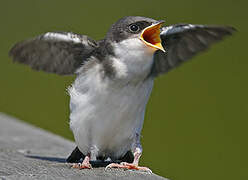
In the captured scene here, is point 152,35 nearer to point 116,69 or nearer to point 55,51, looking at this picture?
point 116,69

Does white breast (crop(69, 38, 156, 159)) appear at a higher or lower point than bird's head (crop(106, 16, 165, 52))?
lower

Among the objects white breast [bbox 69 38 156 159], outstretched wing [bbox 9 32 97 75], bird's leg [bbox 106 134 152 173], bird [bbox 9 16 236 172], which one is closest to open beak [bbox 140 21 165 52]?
bird [bbox 9 16 236 172]

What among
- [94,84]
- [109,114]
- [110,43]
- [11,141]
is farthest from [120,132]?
[11,141]

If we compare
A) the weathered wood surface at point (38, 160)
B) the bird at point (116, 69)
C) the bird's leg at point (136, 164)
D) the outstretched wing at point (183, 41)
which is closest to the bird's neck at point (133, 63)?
the bird at point (116, 69)

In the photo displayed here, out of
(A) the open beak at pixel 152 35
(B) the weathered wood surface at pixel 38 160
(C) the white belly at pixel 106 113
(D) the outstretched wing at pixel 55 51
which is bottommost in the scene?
(B) the weathered wood surface at pixel 38 160

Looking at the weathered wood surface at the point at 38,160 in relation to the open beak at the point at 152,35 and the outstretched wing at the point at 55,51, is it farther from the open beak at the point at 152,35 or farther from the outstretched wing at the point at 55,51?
the open beak at the point at 152,35

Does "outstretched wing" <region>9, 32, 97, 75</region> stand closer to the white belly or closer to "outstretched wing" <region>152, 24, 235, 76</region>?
the white belly

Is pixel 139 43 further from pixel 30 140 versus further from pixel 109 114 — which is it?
pixel 30 140

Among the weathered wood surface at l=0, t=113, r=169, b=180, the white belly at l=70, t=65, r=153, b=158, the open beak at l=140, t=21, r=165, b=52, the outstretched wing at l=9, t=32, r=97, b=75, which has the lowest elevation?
the weathered wood surface at l=0, t=113, r=169, b=180
